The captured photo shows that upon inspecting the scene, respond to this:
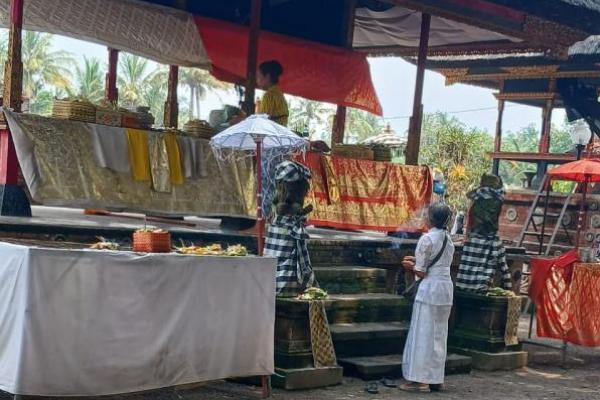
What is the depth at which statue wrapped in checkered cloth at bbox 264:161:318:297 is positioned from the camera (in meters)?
7.80

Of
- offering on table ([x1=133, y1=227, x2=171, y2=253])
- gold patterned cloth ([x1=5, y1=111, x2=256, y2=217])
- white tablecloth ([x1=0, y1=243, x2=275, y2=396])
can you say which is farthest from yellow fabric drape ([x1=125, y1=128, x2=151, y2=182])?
offering on table ([x1=133, y1=227, x2=171, y2=253])

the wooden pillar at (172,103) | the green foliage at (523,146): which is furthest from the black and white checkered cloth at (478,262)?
the green foliage at (523,146)

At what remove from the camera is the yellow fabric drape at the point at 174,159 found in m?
9.25

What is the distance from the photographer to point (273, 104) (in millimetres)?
10180

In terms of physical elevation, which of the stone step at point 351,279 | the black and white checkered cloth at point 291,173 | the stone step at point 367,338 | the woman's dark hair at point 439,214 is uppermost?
the black and white checkered cloth at point 291,173

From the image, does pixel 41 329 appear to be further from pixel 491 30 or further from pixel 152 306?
pixel 491 30

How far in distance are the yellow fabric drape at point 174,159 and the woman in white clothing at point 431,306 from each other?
308 centimetres

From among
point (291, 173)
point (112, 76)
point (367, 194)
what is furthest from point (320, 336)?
point (112, 76)

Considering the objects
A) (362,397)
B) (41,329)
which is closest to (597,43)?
(362,397)

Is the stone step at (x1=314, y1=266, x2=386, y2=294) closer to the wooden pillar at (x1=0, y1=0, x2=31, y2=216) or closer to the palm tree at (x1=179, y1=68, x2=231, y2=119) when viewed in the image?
the wooden pillar at (x1=0, y1=0, x2=31, y2=216)

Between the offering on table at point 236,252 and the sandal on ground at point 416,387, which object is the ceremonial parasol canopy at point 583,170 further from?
the offering on table at point 236,252

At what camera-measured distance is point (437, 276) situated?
768 cm

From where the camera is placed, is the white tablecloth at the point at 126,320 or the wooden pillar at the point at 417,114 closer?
the white tablecloth at the point at 126,320

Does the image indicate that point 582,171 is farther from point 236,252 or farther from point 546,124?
point 546,124
